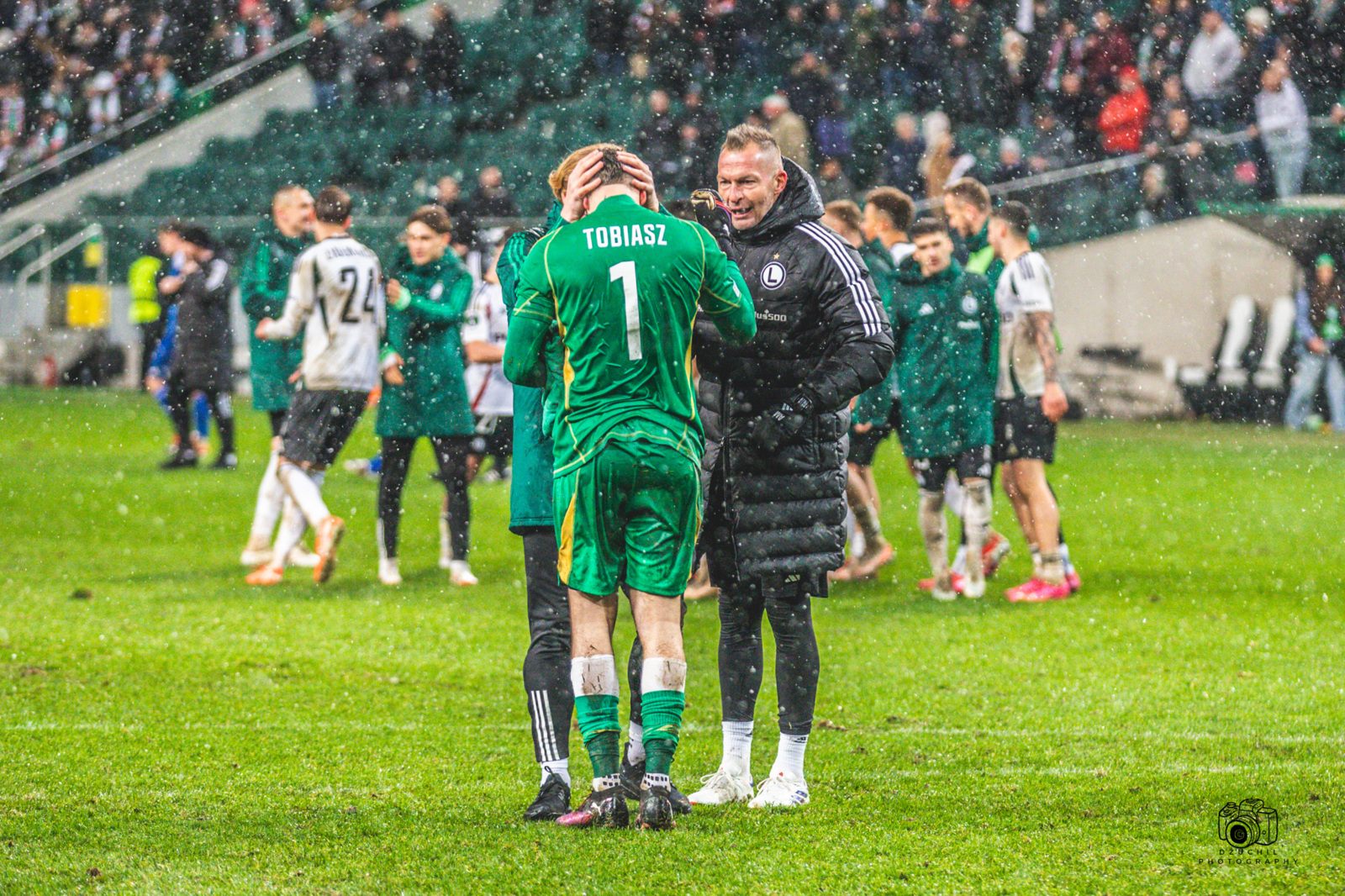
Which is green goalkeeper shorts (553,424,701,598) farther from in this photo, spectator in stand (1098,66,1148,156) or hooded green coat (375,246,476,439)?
spectator in stand (1098,66,1148,156)

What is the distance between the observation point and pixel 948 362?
8.34 metres

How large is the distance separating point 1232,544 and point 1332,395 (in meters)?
8.24

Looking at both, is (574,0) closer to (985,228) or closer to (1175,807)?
(985,228)

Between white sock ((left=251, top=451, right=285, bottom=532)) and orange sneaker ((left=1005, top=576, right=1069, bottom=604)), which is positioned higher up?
white sock ((left=251, top=451, right=285, bottom=532))

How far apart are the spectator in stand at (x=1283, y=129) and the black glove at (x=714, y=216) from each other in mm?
14790

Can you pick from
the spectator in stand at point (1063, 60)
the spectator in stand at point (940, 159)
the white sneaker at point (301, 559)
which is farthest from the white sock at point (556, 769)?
the spectator in stand at point (1063, 60)

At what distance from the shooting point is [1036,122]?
19.9 meters

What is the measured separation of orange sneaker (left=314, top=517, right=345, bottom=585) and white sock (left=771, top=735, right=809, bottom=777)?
4375 millimetres

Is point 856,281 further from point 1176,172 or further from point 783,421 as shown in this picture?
point 1176,172

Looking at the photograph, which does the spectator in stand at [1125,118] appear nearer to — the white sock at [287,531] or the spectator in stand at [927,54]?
the spectator in stand at [927,54]

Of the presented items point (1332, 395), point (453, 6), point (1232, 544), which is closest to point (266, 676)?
point (1232, 544)

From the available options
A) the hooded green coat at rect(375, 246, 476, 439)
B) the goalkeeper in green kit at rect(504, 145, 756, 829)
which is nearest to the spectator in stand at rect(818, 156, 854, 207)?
the hooded green coat at rect(375, 246, 476, 439)

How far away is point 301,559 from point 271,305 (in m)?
1.64

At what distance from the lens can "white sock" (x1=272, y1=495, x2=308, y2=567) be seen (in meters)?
8.91
